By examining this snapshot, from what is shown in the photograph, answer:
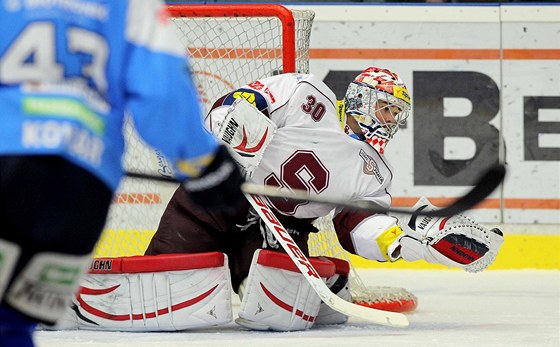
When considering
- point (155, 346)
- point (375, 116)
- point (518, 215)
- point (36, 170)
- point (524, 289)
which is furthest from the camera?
point (518, 215)

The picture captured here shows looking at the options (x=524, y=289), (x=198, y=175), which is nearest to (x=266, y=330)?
(x=524, y=289)

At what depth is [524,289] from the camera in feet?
14.1

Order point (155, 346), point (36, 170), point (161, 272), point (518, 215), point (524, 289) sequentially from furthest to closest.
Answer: point (518, 215), point (524, 289), point (161, 272), point (155, 346), point (36, 170)

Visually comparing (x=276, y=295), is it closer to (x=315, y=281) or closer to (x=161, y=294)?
(x=315, y=281)

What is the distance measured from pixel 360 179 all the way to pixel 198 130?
6.47ft

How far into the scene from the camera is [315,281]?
3.18 meters

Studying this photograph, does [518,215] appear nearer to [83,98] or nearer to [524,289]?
[524,289]

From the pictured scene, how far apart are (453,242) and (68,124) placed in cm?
199

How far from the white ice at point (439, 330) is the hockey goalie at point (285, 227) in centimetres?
6

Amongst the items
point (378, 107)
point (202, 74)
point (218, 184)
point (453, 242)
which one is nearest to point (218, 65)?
point (202, 74)

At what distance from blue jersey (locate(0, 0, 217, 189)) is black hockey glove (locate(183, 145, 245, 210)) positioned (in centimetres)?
3

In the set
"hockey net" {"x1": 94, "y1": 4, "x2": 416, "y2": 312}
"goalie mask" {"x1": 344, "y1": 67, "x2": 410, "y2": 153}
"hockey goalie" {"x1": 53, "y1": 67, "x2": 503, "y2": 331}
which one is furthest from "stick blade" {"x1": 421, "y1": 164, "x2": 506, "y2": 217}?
"hockey net" {"x1": 94, "y1": 4, "x2": 416, "y2": 312}

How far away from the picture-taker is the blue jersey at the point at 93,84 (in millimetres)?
1327

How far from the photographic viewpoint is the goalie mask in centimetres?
340
